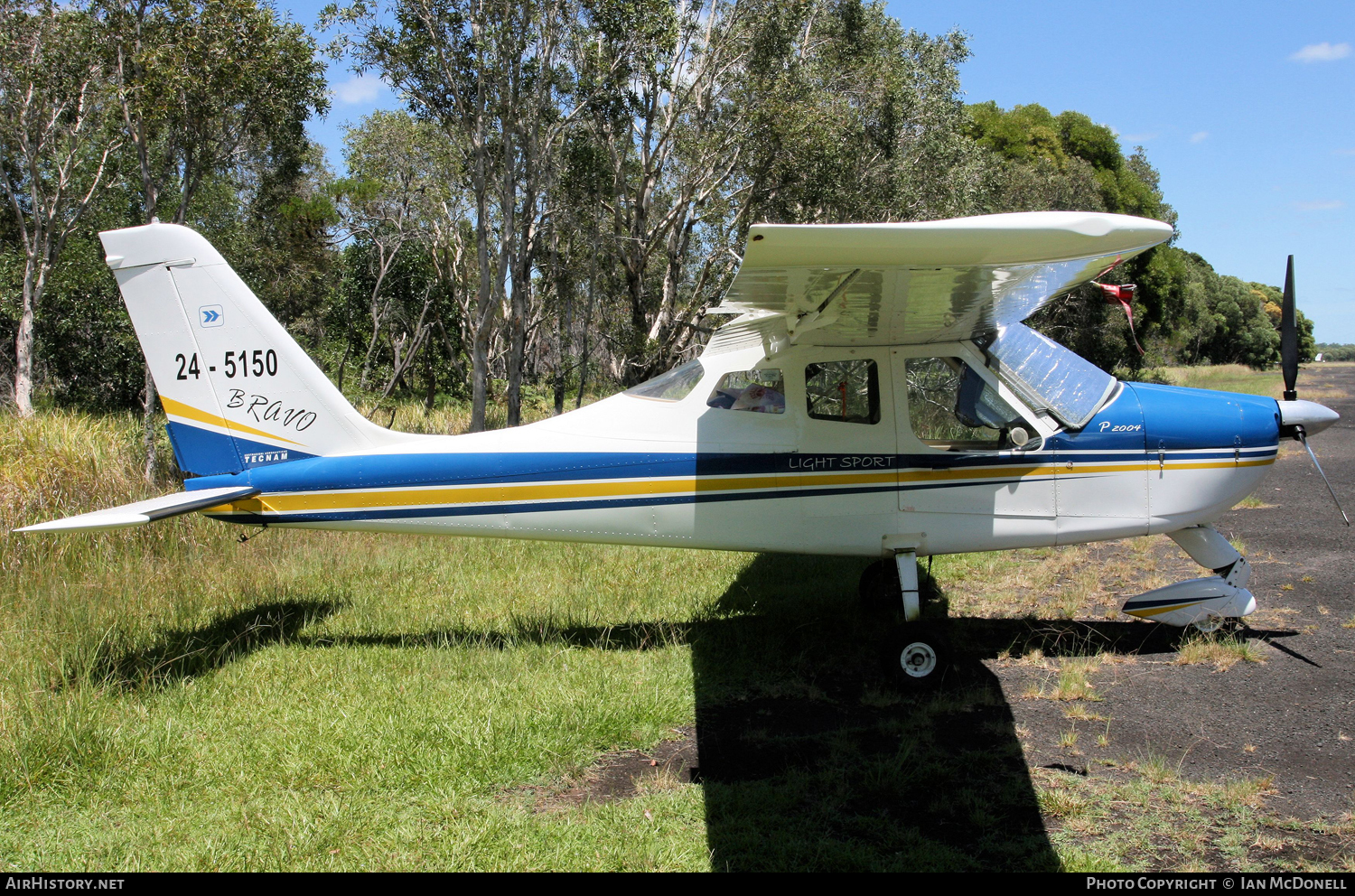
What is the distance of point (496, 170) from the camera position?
61.6 feet

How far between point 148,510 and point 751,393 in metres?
3.74

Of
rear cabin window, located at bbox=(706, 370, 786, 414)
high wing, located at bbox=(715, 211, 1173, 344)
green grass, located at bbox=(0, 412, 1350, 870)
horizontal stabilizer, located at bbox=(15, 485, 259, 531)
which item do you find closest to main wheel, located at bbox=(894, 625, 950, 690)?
green grass, located at bbox=(0, 412, 1350, 870)

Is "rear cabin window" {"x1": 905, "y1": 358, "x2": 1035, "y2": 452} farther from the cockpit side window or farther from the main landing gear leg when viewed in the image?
the cockpit side window

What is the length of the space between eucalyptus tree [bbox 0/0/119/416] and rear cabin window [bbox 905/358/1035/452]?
1203cm

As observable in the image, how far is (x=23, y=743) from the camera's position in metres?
4.00

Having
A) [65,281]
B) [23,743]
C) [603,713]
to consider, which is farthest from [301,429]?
[65,281]

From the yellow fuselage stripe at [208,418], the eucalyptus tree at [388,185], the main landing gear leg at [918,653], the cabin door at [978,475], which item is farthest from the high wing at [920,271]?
the eucalyptus tree at [388,185]

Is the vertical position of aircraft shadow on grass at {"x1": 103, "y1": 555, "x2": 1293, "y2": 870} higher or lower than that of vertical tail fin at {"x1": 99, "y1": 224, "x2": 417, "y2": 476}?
lower

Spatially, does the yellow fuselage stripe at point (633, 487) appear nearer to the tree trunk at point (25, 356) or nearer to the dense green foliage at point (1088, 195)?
the tree trunk at point (25, 356)

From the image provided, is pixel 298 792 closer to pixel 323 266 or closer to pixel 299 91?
pixel 299 91

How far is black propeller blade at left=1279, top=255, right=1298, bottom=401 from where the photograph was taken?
5.67 meters

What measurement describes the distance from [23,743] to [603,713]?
283 cm

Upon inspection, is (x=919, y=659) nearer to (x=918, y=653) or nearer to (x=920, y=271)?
(x=918, y=653)

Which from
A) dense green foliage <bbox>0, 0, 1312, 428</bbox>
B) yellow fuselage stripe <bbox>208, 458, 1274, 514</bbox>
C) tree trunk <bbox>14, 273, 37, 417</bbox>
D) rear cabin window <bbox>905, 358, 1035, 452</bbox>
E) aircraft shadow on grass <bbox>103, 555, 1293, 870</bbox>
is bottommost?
aircraft shadow on grass <bbox>103, 555, 1293, 870</bbox>
